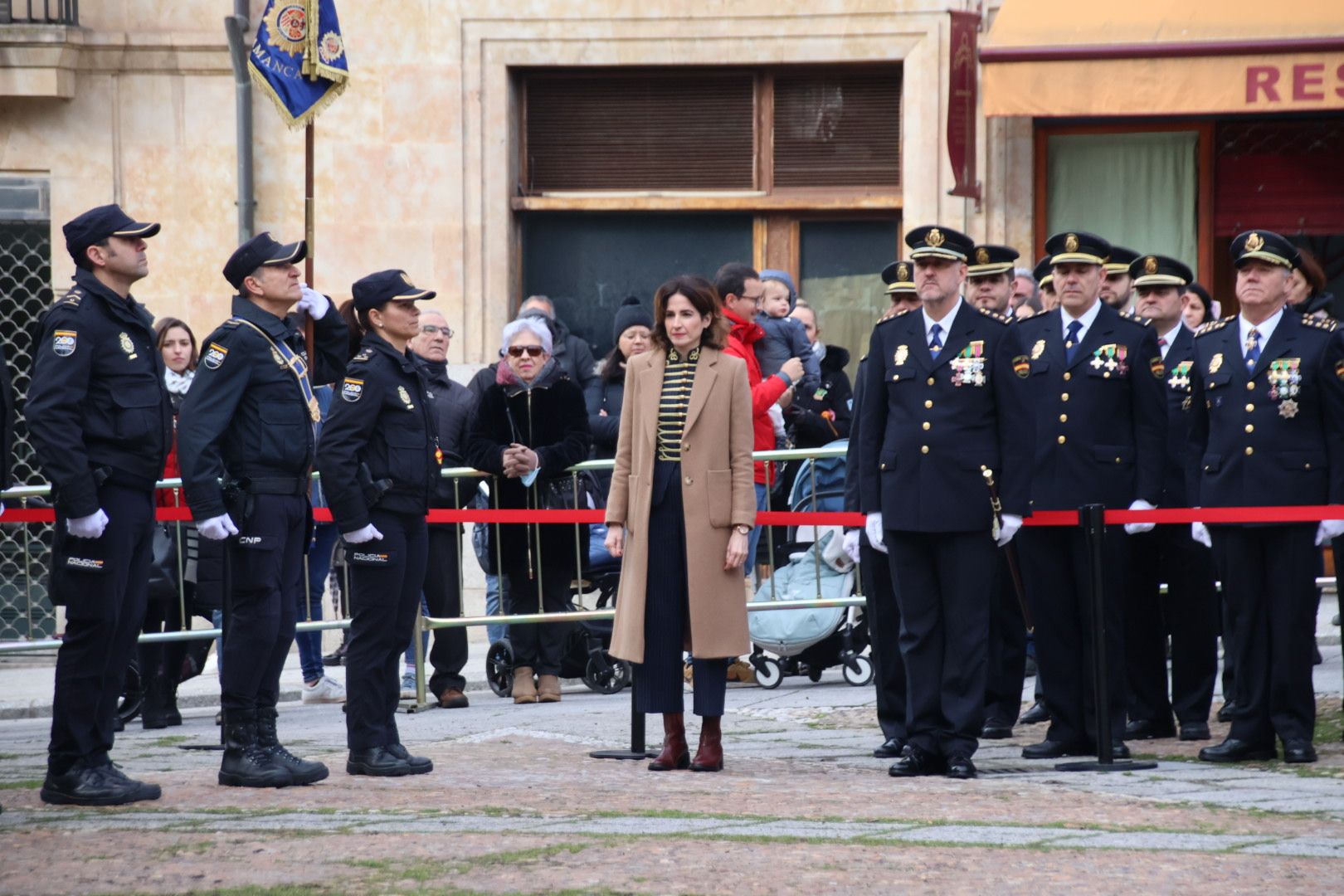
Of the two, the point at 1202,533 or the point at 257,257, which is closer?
the point at 257,257

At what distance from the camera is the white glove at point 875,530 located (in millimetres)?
8859

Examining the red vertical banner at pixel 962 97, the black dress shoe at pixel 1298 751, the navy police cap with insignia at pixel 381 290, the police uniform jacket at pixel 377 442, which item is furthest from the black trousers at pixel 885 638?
the red vertical banner at pixel 962 97

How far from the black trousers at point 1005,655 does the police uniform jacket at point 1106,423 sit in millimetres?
607

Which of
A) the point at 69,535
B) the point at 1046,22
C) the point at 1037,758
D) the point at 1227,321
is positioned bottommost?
the point at 1037,758

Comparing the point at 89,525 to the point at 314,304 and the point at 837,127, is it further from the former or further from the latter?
the point at 837,127

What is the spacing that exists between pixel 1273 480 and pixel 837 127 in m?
7.85

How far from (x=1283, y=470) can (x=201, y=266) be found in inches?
380

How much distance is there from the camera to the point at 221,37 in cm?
1616

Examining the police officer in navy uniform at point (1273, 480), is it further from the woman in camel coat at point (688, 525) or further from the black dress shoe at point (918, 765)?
the woman in camel coat at point (688, 525)

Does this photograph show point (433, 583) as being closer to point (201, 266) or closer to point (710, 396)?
point (710, 396)

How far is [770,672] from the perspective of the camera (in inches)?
487

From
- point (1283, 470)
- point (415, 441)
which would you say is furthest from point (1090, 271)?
point (415, 441)

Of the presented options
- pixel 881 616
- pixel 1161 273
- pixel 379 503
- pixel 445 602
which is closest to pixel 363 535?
pixel 379 503

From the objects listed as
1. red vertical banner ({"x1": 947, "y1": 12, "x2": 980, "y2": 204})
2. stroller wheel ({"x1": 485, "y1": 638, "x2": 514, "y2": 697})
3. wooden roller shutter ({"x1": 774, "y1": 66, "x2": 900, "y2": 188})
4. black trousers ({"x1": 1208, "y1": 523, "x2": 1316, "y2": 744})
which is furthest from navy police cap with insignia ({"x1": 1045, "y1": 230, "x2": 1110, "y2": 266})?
wooden roller shutter ({"x1": 774, "y1": 66, "x2": 900, "y2": 188})
